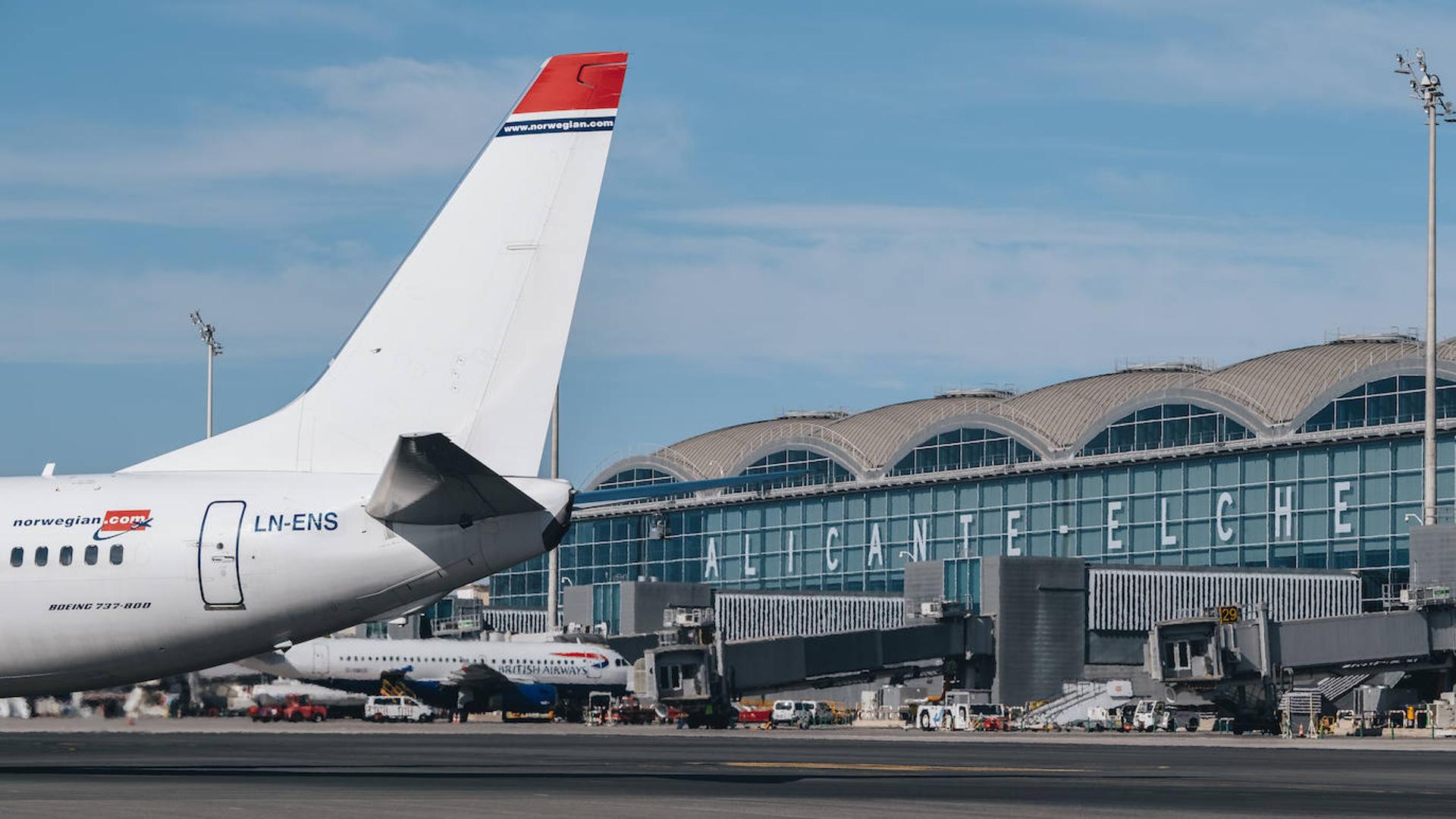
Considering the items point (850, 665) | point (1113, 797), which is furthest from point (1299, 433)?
point (1113, 797)

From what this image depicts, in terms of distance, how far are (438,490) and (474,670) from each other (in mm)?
66536

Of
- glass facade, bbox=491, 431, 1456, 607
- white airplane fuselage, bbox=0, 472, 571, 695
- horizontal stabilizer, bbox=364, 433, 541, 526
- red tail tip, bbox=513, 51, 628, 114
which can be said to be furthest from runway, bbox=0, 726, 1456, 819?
glass facade, bbox=491, 431, 1456, 607

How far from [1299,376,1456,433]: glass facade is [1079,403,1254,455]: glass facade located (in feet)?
16.3

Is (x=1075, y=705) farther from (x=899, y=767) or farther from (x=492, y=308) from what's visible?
(x=492, y=308)

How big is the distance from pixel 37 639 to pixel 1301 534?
275ft

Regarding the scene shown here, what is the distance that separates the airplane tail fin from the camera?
2673 centimetres

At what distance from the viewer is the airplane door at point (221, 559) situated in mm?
26281

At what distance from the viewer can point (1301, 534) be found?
99.9 meters

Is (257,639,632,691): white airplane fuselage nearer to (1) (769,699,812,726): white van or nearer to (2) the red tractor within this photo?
(2) the red tractor

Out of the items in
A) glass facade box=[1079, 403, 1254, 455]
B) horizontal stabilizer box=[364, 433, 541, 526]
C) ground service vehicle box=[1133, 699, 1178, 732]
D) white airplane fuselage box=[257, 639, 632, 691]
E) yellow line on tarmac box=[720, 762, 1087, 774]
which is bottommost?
ground service vehicle box=[1133, 699, 1178, 732]

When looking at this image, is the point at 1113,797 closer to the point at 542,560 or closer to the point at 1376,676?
the point at 1376,676

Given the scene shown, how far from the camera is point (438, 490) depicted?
2491 centimetres

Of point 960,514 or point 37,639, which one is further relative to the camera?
point 960,514

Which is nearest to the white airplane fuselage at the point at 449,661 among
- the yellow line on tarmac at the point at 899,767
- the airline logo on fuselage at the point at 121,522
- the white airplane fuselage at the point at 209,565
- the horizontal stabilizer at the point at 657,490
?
the yellow line on tarmac at the point at 899,767
